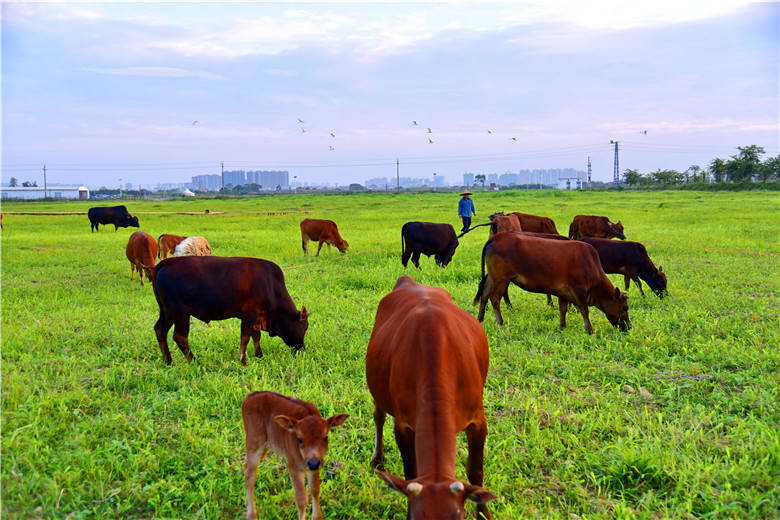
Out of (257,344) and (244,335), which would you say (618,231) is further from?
(244,335)

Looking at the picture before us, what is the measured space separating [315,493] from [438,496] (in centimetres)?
125

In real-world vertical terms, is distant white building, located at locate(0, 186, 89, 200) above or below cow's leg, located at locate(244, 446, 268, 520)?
above

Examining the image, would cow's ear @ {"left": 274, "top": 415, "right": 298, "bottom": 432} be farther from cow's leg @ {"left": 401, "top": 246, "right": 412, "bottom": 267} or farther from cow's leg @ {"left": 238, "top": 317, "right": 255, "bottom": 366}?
cow's leg @ {"left": 401, "top": 246, "right": 412, "bottom": 267}

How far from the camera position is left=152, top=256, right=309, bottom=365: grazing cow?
6.62m

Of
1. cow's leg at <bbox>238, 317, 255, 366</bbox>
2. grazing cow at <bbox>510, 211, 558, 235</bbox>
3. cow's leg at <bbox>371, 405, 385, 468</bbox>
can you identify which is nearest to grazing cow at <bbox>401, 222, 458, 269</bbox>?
grazing cow at <bbox>510, 211, 558, 235</bbox>

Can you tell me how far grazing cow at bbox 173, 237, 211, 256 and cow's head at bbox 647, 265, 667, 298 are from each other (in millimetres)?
9703

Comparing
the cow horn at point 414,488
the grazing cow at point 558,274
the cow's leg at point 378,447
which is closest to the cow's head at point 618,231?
the grazing cow at point 558,274

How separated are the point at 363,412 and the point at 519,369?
201 centimetres

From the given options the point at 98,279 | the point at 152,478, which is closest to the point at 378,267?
the point at 98,279

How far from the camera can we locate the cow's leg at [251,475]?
3.60 metres

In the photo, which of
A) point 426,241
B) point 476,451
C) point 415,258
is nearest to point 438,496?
point 476,451

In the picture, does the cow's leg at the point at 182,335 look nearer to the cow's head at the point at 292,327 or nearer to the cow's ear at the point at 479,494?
the cow's head at the point at 292,327

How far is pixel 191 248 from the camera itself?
12.9 meters

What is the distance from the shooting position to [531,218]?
612 inches
